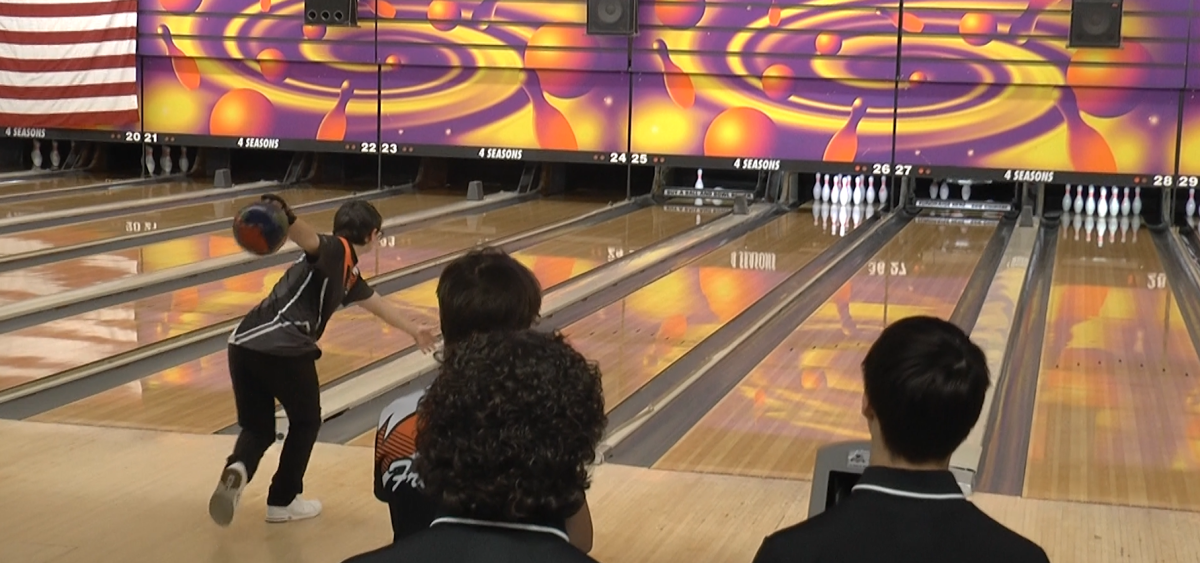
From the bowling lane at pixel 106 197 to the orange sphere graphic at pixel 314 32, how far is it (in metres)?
1.31

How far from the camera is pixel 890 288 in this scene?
6.75 metres

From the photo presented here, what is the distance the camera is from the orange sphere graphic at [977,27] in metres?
9.58

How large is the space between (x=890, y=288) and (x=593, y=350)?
197 cm

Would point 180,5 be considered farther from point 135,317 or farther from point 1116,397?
point 1116,397

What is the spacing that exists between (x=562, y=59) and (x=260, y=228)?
761 cm

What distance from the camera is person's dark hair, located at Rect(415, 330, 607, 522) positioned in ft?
4.09

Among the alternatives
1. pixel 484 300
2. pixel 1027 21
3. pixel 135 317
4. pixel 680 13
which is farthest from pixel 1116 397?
pixel 680 13

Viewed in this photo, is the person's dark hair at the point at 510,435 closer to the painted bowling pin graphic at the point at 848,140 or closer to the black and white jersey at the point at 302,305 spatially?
the black and white jersey at the point at 302,305

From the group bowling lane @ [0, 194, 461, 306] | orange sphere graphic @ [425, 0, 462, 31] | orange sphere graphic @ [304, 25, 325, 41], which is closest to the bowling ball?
bowling lane @ [0, 194, 461, 306]

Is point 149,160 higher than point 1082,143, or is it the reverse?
point 1082,143

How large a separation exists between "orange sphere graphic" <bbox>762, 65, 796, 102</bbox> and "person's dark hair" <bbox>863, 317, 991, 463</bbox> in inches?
342

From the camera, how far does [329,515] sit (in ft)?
10.9

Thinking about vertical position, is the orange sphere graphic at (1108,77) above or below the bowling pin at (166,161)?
above

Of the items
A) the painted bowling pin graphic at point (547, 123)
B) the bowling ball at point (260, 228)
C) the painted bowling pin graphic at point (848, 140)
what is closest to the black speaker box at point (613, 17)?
the painted bowling pin graphic at point (547, 123)
